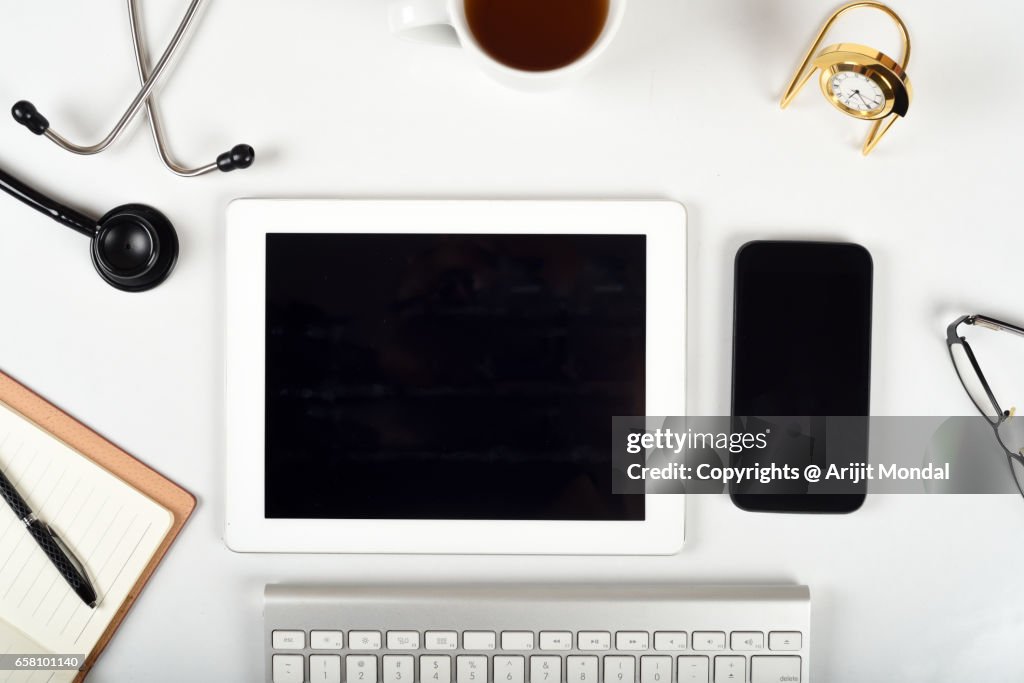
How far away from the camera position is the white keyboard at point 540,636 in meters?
0.63

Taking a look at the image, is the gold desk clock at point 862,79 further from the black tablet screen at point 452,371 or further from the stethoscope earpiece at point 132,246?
the stethoscope earpiece at point 132,246

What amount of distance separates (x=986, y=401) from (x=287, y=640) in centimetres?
71

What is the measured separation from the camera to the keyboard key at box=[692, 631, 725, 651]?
0.63 m

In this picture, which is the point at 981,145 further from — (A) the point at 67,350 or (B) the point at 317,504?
(A) the point at 67,350

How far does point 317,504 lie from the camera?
2.06 feet

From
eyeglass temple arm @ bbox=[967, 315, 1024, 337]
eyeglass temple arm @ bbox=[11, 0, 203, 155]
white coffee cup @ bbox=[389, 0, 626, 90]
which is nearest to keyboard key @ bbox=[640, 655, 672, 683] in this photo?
eyeglass temple arm @ bbox=[967, 315, 1024, 337]

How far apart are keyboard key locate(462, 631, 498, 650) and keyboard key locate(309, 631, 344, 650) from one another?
0.12 meters

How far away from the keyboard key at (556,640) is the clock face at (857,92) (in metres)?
0.55

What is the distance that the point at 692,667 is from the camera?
0.63 meters

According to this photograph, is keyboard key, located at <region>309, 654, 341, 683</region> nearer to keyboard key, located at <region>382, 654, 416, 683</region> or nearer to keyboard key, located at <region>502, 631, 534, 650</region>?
keyboard key, located at <region>382, 654, 416, 683</region>

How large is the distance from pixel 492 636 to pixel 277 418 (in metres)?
0.29

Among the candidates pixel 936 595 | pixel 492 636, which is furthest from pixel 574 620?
pixel 936 595

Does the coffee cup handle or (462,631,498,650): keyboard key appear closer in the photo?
the coffee cup handle

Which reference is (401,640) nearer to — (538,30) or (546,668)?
(546,668)
